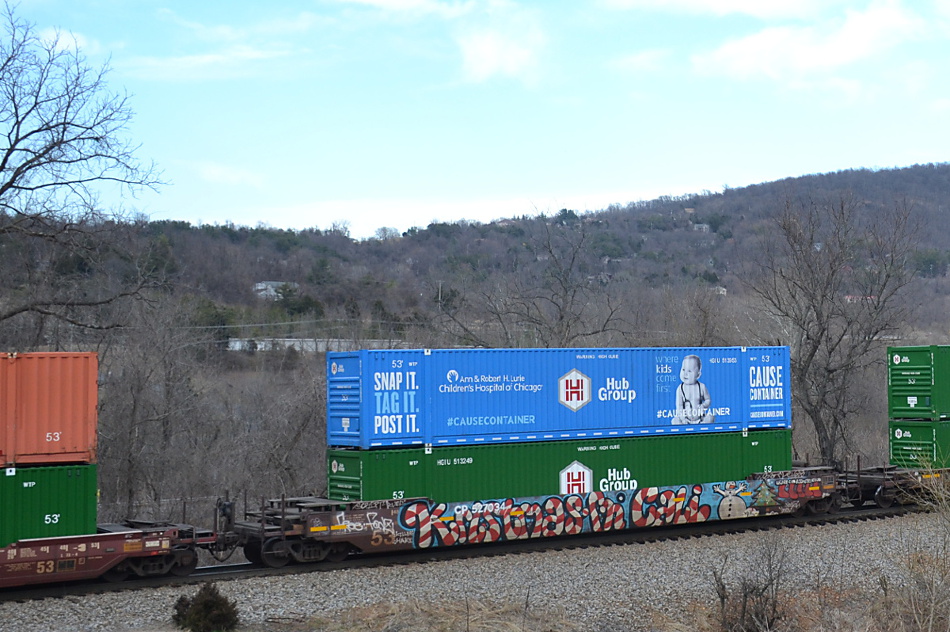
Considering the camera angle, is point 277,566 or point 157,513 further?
point 157,513

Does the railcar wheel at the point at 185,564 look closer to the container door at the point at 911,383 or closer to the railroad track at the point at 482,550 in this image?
the railroad track at the point at 482,550

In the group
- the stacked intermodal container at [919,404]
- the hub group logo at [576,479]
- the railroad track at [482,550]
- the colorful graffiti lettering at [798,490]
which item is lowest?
the railroad track at [482,550]

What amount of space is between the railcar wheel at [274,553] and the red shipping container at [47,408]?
2.97 meters

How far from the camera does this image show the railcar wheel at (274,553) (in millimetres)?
14336

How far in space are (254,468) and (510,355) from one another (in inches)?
709

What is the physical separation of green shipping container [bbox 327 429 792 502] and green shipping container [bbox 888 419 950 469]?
13.6ft

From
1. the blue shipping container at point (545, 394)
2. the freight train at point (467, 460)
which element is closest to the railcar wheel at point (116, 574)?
the freight train at point (467, 460)

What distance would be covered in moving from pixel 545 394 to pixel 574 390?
2.13 feet

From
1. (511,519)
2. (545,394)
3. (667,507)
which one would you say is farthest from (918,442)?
(511,519)

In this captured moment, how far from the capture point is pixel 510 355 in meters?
16.6

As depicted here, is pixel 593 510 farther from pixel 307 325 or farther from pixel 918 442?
pixel 307 325

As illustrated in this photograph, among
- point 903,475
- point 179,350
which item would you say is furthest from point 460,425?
point 179,350

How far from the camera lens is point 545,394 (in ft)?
55.5

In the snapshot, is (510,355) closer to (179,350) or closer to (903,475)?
(903,475)
